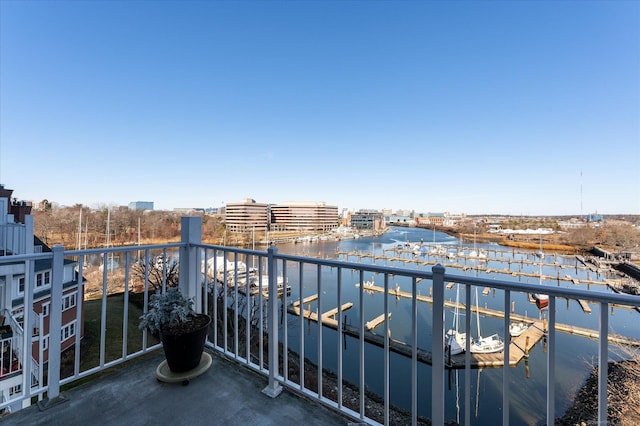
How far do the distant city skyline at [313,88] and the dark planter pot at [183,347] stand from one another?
24.1 ft

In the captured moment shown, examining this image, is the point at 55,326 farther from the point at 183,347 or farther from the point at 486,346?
the point at 486,346

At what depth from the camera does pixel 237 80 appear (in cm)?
1029

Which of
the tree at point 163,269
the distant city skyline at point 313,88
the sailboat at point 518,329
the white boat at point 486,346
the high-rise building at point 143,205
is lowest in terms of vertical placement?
the white boat at point 486,346

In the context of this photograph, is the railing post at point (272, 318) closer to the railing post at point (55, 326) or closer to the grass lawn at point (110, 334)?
the railing post at point (55, 326)

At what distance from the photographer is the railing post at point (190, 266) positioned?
2629 millimetres

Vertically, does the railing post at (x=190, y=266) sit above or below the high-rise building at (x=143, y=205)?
below

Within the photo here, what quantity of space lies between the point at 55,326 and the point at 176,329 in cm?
76

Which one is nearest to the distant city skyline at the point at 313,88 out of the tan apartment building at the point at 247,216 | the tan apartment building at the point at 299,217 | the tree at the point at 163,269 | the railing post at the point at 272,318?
the tree at the point at 163,269

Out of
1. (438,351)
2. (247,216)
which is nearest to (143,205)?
(247,216)

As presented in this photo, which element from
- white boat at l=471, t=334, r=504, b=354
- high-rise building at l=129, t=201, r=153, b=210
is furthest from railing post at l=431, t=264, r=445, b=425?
high-rise building at l=129, t=201, r=153, b=210

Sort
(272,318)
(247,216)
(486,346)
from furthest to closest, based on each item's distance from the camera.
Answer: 1. (247,216)
2. (486,346)
3. (272,318)

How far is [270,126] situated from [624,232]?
32.9 meters

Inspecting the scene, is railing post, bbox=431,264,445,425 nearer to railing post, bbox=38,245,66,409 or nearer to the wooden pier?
railing post, bbox=38,245,66,409

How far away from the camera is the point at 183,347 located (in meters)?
2.00
